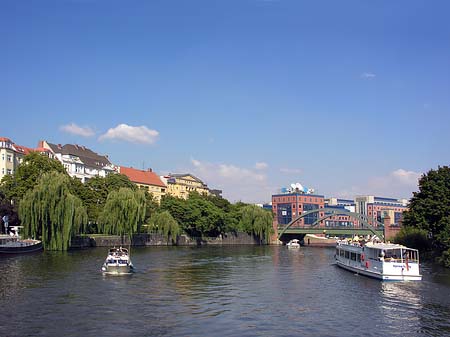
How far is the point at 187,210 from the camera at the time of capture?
129625 mm

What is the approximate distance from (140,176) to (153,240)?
75126 millimetres

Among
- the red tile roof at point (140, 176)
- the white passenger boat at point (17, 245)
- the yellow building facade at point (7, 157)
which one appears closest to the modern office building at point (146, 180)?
the red tile roof at point (140, 176)

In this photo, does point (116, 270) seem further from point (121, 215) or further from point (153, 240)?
point (153, 240)

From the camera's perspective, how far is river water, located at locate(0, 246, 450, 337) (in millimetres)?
29344

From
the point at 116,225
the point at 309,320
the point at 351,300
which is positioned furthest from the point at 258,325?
the point at 116,225

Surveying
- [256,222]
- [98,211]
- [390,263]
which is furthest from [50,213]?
[256,222]

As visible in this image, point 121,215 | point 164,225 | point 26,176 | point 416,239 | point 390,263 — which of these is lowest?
point 390,263

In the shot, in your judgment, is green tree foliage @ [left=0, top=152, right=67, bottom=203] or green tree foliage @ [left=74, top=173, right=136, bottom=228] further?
green tree foliage @ [left=74, top=173, right=136, bottom=228]

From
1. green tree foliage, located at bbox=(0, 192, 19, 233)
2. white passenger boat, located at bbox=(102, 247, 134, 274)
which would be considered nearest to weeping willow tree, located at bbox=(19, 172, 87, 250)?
green tree foliage, located at bbox=(0, 192, 19, 233)

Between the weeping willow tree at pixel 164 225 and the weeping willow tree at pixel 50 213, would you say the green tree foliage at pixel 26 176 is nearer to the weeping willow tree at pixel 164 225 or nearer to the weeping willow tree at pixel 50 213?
the weeping willow tree at pixel 50 213

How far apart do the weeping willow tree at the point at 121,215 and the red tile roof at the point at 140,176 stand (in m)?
80.5

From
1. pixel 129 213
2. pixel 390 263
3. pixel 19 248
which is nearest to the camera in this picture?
pixel 390 263

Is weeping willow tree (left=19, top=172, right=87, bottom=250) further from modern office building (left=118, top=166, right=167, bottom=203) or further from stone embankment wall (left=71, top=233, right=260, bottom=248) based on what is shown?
modern office building (left=118, top=166, right=167, bottom=203)

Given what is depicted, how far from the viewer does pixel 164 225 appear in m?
116
